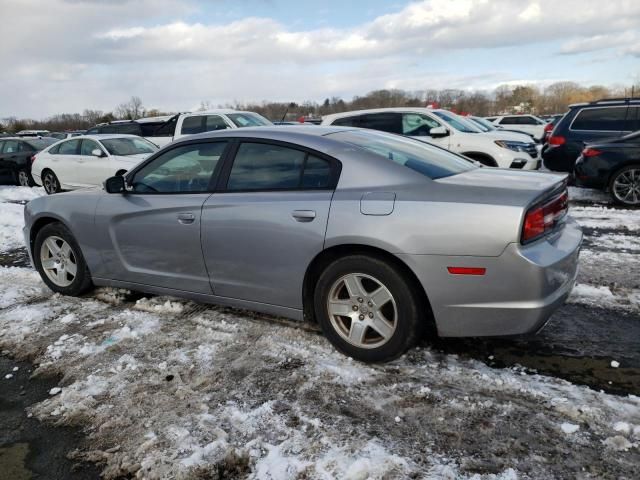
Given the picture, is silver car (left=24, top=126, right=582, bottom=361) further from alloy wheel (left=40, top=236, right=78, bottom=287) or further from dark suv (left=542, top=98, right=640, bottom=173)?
dark suv (left=542, top=98, right=640, bottom=173)

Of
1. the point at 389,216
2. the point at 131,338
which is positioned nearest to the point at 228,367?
the point at 131,338

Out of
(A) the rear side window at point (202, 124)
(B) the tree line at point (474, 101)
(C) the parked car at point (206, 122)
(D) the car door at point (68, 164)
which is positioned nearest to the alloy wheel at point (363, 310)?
(C) the parked car at point (206, 122)

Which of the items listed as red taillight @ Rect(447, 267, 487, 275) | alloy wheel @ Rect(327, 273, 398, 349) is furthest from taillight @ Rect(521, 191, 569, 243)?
alloy wheel @ Rect(327, 273, 398, 349)

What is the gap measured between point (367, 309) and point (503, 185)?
1.14 meters

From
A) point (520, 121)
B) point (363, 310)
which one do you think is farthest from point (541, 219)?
point (520, 121)

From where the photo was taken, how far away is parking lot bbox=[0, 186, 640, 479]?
7.98 ft

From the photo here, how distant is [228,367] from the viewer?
3.40 m

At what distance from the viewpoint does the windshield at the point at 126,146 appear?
11.8m

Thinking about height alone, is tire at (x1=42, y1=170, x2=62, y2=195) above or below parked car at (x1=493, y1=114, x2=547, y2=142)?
below

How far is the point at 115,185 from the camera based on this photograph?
170 inches

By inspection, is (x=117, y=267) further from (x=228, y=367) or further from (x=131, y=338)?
(x=228, y=367)

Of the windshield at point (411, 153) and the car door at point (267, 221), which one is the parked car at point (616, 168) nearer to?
the windshield at point (411, 153)

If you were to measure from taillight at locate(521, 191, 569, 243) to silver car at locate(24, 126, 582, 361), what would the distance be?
0.01m

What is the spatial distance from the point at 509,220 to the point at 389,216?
0.68 m
